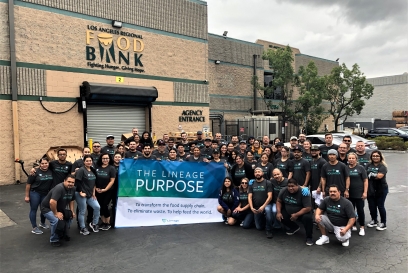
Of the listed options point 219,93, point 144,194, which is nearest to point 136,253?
point 144,194

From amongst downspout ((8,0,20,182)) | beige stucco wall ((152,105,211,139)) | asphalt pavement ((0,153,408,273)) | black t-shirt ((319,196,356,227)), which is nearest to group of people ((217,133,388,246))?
black t-shirt ((319,196,356,227))

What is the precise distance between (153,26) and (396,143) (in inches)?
756

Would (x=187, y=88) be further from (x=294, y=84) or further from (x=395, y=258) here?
(x=395, y=258)

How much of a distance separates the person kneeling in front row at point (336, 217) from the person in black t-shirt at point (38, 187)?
5569 mm

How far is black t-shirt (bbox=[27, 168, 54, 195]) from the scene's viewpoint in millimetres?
6770

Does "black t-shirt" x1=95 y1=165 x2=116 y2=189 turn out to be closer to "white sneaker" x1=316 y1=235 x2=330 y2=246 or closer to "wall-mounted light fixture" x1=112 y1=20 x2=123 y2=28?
"white sneaker" x1=316 y1=235 x2=330 y2=246

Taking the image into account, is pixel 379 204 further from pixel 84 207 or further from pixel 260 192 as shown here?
pixel 84 207

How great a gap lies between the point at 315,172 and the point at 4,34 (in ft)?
40.1

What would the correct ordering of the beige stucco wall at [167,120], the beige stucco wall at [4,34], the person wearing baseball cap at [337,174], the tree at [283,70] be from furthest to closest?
the tree at [283,70], the beige stucco wall at [167,120], the beige stucco wall at [4,34], the person wearing baseball cap at [337,174]

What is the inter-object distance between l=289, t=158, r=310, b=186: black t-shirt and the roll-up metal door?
406 inches

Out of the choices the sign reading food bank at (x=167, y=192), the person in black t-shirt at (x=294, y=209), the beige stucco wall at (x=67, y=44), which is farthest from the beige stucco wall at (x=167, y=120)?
the person in black t-shirt at (x=294, y=209)

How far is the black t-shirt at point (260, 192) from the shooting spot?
22.6ft

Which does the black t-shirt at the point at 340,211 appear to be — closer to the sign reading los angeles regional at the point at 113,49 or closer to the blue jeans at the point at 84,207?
the blue jeans at the point at 84,207

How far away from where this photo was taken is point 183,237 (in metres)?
6.53
